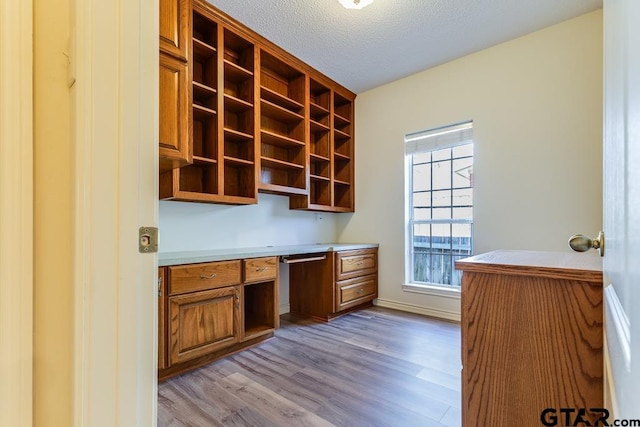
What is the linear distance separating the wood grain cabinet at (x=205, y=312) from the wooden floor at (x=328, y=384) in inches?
4.7

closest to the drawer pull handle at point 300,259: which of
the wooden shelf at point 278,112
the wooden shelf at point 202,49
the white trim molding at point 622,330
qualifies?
the wooden shelf at point 278,112

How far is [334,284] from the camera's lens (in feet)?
10.2

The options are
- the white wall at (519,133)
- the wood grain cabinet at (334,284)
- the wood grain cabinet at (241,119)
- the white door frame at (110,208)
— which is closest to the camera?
the white door frame at (110,208)

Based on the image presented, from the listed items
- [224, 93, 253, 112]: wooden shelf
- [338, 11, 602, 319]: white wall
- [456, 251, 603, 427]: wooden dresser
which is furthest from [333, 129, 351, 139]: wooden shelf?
[456, 251, 603, 427]: wooden dresser

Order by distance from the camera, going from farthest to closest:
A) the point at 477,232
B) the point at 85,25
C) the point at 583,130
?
1. the point at 477,232
2. the point at 583,130
3. the point at 85,25

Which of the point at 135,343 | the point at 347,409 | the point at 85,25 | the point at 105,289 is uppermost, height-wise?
the point at 85,25

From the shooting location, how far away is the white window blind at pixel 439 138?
313 centimetres

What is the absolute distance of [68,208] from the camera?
2.33 ft

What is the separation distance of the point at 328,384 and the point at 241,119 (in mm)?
2426

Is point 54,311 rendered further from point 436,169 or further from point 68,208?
point 436,169
